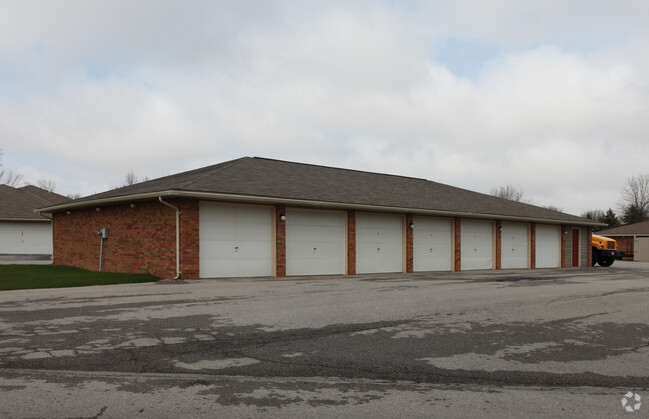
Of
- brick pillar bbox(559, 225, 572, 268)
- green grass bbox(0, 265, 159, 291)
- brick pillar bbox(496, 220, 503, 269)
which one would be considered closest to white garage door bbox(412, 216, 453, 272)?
brick pillar bbox(496, 220, 503, 269)

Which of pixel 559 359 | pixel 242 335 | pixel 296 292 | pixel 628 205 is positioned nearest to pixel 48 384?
pixel 242 335

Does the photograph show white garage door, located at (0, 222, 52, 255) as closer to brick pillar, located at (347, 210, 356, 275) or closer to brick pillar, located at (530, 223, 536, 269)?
brick pillar, located at (347, 210, 356, 275)

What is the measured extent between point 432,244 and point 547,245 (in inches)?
359

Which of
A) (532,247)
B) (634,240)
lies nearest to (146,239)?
(532,247)

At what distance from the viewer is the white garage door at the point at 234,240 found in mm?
15836

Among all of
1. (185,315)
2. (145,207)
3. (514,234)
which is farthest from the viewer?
(514,234)

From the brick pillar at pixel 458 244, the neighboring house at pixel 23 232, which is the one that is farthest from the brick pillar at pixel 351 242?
the neighboring house at pixel 23 232

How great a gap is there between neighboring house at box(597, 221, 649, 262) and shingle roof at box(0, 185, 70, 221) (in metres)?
44.0

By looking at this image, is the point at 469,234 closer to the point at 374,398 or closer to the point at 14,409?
the point at 374,398

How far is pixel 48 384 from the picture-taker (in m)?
4.68

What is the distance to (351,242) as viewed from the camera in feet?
63.0

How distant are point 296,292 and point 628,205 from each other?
73018 mm

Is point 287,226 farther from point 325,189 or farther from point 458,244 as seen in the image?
point 458,244

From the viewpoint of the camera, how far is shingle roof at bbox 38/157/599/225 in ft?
54.8
